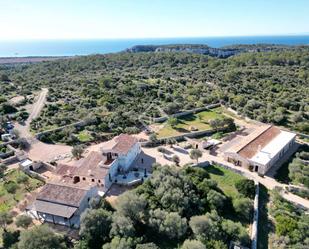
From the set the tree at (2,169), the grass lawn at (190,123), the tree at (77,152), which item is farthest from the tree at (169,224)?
the grass lawn at (190,123)

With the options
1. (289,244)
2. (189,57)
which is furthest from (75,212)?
(189,57)

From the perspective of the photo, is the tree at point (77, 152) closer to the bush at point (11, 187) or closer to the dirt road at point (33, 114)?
the bush at point (11, 187)

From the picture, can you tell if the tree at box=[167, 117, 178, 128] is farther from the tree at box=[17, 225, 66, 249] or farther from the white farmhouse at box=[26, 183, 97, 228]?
the tree at box=[17, 225, 66, 249]

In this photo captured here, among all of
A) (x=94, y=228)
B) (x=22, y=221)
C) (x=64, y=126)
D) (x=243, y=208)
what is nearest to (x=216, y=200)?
(x=243, y=208)

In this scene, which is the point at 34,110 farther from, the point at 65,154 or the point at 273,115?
the point at 273,115

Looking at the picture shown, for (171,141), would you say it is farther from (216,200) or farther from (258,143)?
(216,200)
